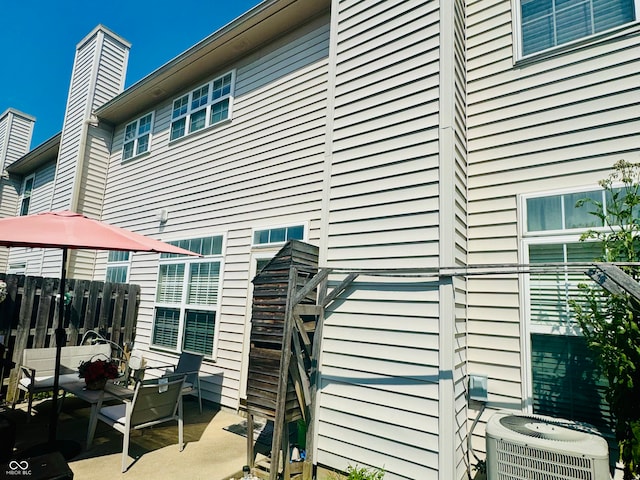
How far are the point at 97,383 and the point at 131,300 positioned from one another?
328 cm

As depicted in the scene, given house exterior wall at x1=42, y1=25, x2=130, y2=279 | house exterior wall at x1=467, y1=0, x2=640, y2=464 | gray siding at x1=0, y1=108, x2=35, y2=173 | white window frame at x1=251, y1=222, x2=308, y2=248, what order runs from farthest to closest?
1. gray siding at x1=0, y1=108, x2=35, y2=173
2. house exterior wall at x1=42, y1=25, x2=130, y2=279
3. white window frame at x1=251, y1=222, x2=308, y2=248
4. house exterior wall at x1=467, y1=0, x2=640, y2=464

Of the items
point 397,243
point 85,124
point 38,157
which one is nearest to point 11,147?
point 38,157

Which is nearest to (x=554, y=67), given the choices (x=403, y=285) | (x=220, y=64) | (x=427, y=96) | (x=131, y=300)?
(x=427, y=96)

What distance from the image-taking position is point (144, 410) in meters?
3.61

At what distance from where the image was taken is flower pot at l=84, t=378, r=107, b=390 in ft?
13.2

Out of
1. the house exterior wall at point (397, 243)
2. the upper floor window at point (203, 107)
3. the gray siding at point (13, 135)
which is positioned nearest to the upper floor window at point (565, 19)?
the house exterior wall at point (397, 243)

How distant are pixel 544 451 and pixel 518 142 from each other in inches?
102

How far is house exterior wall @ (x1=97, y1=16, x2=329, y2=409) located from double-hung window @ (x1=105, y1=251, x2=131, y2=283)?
0.54 m

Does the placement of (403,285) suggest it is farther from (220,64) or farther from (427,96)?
(220,64)

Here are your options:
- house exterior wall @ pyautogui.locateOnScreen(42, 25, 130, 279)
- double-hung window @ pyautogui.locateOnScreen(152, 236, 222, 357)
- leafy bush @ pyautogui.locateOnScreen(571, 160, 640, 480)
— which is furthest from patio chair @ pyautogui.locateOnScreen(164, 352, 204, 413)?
house exterior wall @ pyautogui.locateOnScreen(42, 25, 130, 279)

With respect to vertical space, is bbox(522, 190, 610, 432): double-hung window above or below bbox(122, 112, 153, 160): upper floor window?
below

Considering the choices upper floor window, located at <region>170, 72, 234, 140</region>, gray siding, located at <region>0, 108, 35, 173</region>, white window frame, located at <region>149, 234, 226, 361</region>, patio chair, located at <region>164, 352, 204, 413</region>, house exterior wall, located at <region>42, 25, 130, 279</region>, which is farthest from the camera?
gray siding, located at <region>0, 108, 35, 173</region>

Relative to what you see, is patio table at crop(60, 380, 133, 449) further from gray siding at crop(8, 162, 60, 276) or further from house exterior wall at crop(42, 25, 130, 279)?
gray siding at crop(8, 162, 60, 276)

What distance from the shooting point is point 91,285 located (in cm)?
659
